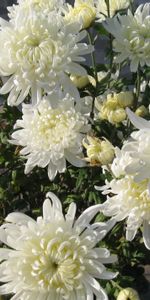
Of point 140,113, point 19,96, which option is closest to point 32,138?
point 19,96

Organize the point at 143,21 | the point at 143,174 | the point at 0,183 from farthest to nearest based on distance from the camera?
the point at 0,183
the point at 143,21
the point at 143,174

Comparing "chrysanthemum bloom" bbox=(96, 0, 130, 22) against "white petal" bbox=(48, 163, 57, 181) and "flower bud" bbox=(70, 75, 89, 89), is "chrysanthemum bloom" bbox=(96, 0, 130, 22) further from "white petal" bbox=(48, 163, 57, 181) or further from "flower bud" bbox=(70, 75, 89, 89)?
"white petal" bbox=(48, 163, 57, 181)

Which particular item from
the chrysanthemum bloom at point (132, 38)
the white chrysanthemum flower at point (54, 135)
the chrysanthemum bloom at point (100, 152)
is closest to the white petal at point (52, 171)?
the white chrysanthemum flower at point (54, 135)

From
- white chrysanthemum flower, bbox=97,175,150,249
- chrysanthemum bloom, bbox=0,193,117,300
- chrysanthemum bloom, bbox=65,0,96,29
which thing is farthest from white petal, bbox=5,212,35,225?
chrysanthemum bloom, bbox=65,0,96,29

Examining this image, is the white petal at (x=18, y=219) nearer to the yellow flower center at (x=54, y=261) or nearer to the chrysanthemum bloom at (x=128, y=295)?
the yellow flower center at (x=54, y=261)

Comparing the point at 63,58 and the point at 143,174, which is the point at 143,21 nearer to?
the point at 63,58

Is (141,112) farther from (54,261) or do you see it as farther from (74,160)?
(54,261)

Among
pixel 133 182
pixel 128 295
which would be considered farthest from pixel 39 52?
pixel 128 295
